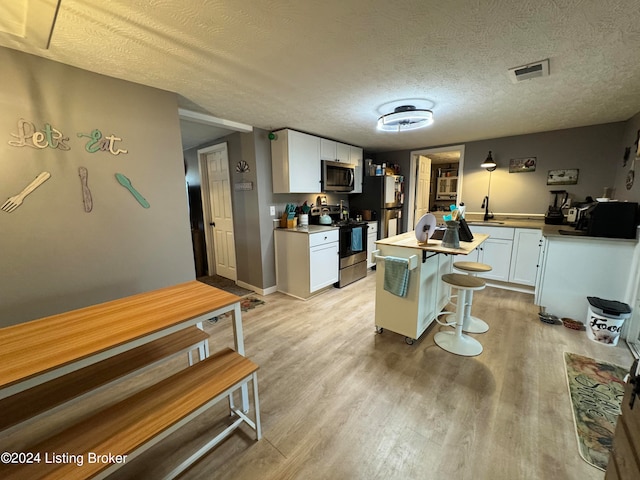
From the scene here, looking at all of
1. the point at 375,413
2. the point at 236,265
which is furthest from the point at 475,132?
the point at 236,265

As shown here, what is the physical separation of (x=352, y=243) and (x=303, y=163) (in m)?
1.43

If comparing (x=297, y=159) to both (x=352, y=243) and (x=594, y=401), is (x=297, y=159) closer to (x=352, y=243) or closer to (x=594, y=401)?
(x=352, y=243)

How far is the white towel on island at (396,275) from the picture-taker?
7.25ft

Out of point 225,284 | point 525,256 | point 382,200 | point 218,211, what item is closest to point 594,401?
point 525,256

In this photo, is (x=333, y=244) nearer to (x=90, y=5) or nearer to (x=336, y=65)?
(x=336, y=65)

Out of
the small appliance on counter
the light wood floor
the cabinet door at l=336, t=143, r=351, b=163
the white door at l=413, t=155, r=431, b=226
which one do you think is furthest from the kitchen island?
the white door at l=413, t=155, r=431, b=226

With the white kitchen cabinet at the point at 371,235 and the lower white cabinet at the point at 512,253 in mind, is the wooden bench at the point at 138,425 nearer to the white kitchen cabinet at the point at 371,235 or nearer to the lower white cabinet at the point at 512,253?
the white kitchen cabinet at the point at 371,235

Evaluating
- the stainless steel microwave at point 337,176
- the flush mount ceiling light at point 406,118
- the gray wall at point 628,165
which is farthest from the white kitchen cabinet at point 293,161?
the gray wall at point 628,165

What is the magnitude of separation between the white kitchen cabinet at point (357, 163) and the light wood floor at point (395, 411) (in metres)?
2.77

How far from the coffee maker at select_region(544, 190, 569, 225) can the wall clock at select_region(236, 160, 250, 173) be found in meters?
4.36

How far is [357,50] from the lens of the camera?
62.5 inches

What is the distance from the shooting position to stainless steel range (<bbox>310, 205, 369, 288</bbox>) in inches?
154

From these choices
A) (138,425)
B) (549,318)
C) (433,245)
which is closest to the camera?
(138,425)

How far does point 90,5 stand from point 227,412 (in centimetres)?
240
